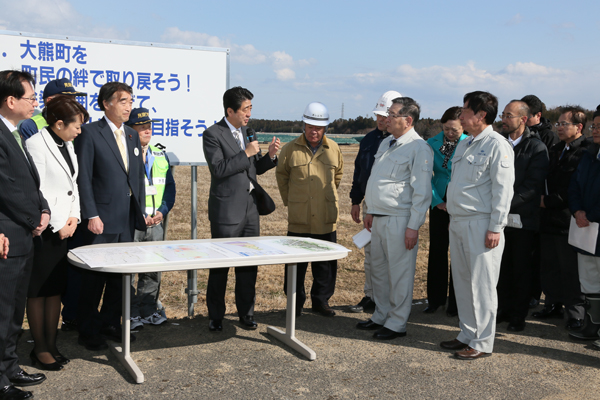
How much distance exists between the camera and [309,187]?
4824 mm

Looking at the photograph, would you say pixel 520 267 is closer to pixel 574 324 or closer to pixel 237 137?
pixel 574 324

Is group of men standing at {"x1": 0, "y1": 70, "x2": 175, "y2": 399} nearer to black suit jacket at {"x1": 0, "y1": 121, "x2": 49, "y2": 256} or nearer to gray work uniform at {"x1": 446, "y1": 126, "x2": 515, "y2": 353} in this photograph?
black suit jacket at {"x1": 0, "y1": 121, "x2": 49, "y2": 256}

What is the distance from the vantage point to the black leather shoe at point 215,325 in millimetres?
4359

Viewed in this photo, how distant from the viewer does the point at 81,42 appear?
475 cm

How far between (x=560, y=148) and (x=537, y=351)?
6.49 ft

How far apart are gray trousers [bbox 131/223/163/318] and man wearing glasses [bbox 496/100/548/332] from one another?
3142 mm

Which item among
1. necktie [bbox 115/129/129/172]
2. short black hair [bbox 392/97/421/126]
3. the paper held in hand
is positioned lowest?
the paper held in hand

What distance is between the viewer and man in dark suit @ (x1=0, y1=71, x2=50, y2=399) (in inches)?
114

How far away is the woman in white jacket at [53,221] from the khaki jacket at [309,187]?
6.50 ft

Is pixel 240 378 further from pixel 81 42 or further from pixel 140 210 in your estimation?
pixel 81 42

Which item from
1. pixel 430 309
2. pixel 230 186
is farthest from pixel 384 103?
pixel 430 309

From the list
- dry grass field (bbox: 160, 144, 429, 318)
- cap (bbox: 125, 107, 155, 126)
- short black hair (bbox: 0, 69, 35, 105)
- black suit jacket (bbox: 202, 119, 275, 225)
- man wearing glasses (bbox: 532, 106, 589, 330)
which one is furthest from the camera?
dry grass field (bbox: 160, 144, 429, 318)

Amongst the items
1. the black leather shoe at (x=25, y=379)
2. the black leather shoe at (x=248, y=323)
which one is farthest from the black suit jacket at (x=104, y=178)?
the black leather shoe at (x=248, y=323)

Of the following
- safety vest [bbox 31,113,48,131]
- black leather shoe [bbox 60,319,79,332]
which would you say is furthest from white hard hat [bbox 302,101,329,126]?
black leather shoe [bbox 60,319,79,332]
